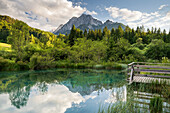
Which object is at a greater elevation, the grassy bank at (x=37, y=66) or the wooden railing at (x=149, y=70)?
the wooden railing at (x=149, y=70)

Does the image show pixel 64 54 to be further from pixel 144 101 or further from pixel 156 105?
pixel 156 105

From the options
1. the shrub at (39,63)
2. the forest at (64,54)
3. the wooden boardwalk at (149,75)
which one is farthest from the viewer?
the forest at (64,54)

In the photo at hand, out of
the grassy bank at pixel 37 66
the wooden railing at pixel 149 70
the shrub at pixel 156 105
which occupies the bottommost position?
the grassy bank at pixel 37 66

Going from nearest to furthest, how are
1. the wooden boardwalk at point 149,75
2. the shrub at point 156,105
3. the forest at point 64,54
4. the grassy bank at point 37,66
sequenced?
the shrub at point 156,105 < the wooden boardwalk at point 149,75 < the grassy bank at point 37,66 < the forest at point 64,54

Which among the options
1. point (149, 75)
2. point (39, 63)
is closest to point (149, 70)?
point (149, 75)

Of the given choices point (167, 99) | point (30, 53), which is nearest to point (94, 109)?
point (167, 99)

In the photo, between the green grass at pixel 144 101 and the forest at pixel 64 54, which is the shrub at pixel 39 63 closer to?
the forest at pixel 64 54

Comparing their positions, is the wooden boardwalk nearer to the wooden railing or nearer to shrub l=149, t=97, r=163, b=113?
the wooden railing

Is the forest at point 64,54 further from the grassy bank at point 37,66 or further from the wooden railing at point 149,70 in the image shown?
the wooden railing at point 149,70

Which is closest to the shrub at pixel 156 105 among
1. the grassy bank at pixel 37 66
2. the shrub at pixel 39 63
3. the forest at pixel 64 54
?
the grassy bank at pixel 37 66

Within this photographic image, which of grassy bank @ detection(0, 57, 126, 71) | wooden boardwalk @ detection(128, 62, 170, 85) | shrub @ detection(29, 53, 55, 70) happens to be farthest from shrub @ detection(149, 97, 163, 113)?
shrub @ detection(29, 53, 55, 70)

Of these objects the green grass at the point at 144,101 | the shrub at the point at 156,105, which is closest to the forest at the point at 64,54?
the green grass at the point at 144,101

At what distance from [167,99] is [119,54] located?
20407mm

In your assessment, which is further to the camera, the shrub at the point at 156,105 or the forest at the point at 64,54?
the forest at the point at 64,54
